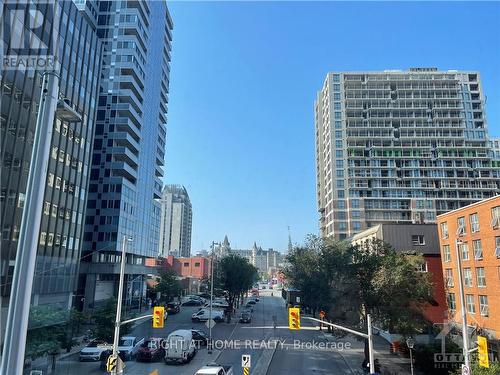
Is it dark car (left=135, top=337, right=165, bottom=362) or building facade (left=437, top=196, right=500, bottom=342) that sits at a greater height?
building facade (left=437, top=196, right=500, bottom=342)

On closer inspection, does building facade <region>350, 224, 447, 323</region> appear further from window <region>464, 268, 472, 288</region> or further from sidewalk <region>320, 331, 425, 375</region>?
sidewalk <region>320, 331, 425, 375</region>

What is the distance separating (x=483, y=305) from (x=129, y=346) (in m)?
32.3

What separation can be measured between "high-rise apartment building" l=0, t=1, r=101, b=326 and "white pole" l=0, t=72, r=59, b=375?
25899mm

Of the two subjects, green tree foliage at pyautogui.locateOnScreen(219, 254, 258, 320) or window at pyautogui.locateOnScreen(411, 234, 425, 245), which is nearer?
window at pyautogui.locateOnScreen(411, 234, 425, 245)

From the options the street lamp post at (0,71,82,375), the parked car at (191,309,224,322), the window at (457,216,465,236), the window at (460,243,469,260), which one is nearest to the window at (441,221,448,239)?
the window at (457,216,465,236)

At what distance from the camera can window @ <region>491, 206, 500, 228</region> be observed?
34.0 m

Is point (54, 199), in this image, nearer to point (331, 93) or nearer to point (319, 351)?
point (319, 351)

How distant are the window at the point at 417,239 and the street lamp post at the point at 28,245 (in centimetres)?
5156

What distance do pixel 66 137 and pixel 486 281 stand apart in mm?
47499

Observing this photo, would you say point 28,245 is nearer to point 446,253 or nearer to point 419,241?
point 446,253

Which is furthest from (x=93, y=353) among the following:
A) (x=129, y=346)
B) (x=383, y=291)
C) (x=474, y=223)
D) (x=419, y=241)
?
(x=419, y=241)

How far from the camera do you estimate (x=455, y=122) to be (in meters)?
108

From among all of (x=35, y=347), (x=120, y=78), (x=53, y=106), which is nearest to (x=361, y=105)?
(x=120, y=78)

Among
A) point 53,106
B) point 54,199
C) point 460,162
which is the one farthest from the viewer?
point 460,162
